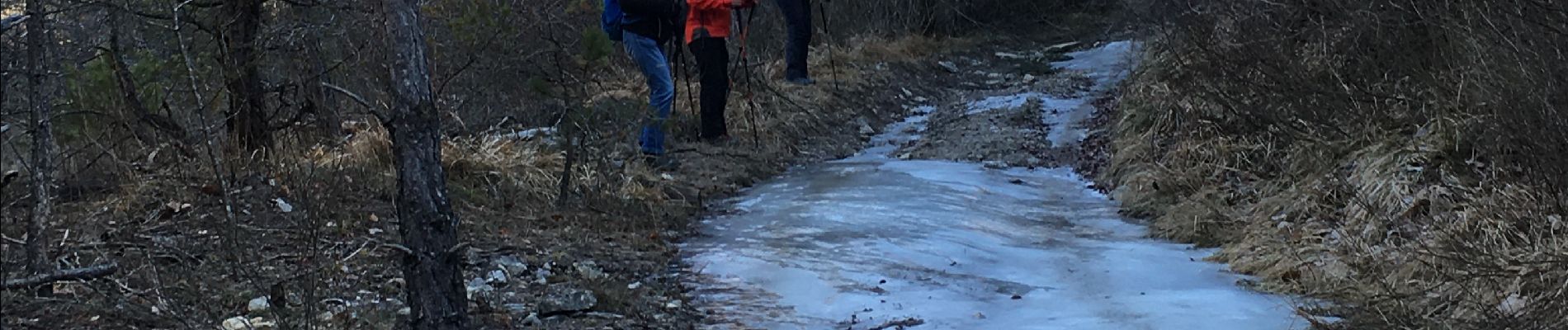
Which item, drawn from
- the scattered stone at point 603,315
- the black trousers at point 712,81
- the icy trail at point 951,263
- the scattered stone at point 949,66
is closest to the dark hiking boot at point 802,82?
the black trousers at point 712,81

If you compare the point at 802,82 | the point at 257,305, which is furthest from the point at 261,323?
the point at 802,82

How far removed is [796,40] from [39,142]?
892 centimetres

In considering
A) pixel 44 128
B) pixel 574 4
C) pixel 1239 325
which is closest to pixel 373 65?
pixel 574 4

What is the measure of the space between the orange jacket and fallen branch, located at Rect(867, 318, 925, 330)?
4.02 m

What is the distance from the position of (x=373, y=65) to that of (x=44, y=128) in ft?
9.53

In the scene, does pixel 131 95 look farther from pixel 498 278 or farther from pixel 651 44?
pixel 651 44

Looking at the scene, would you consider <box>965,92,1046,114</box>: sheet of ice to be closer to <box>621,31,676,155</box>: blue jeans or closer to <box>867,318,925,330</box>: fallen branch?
<box>621,31,676,155</box>: blue jeans

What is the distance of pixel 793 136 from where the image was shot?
10.1 m

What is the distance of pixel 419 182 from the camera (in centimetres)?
346

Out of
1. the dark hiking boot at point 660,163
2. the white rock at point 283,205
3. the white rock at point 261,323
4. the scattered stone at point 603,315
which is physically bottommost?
the dark hiking boot at point 660,163

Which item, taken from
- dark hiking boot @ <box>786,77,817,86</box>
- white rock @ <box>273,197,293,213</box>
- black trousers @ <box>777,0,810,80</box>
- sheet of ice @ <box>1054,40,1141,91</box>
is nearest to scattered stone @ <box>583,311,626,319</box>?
white rock @ <box>273,197,293,213</box>

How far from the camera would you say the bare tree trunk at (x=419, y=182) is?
11.2ft

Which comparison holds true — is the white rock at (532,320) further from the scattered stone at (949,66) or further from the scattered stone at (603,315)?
the scattered stone at (949,66)

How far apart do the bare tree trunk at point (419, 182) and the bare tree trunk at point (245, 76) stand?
2.95 metres
